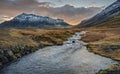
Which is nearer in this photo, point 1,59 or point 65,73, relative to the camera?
point 65,73

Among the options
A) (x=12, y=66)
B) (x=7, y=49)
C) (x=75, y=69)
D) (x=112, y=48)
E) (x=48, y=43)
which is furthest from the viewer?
(x=48, y=43)

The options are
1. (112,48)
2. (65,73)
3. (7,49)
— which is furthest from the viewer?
(112,48)

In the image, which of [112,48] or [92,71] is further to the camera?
[112,48]

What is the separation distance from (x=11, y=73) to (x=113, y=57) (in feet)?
104

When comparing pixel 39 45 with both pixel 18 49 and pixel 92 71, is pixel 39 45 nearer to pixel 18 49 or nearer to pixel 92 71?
pixel 18 49

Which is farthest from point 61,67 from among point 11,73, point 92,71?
point 11,73

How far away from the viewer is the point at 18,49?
2766 inches

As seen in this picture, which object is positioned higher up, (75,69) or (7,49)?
(7,49)

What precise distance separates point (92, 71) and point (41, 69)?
11.6 meters

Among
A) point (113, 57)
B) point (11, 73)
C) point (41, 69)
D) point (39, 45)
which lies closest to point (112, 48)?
point (113, 57)

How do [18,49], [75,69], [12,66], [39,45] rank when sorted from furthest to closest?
1. [39,45]
2. [18,49]
3. [12,66]
4. [75,69]

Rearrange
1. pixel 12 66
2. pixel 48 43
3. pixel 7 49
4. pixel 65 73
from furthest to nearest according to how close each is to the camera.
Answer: pixel 48 43 < pixel 7 49 < pixel 12 66 < pixel 65 73

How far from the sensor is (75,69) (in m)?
49.9

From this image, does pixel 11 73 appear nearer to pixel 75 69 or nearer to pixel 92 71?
pixel 75 69
